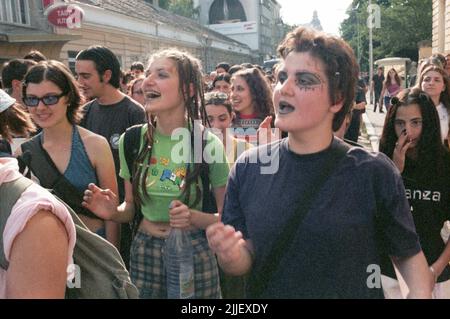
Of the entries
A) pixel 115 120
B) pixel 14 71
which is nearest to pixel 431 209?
pixel 115 120

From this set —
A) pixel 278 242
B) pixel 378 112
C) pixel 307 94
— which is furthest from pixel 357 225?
pixel 378 112

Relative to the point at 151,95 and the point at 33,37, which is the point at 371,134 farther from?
the point at 151,95

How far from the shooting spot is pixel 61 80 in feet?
10.6

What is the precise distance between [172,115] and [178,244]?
767mm

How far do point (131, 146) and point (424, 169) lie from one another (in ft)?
5.66

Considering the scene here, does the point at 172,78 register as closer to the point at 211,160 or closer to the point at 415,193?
the point at 211,160

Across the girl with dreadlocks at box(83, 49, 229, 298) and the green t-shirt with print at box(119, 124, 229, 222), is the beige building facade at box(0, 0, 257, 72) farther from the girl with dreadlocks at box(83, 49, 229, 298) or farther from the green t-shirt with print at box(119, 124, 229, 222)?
the green t-shirt with print at box(119, 124, 229, 222)

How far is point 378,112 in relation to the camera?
21.4 metres

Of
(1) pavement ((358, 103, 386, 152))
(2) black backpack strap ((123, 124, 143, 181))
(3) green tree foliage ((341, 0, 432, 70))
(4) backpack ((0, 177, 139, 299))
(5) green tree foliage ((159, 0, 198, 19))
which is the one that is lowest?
(1) pavement ((358, 103, 386, 152))

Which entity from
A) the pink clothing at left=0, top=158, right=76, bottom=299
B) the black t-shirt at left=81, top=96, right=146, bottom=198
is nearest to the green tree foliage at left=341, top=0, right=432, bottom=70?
the black t-shirt at left=81, top=96, right=146, bottom=198

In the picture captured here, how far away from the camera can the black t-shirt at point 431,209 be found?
2.88m

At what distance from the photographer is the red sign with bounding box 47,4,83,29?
15416mm

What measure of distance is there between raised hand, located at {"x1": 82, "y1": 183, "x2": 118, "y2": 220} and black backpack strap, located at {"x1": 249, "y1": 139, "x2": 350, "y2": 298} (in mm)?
1077

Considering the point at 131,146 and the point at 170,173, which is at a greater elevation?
the point at 131,146
